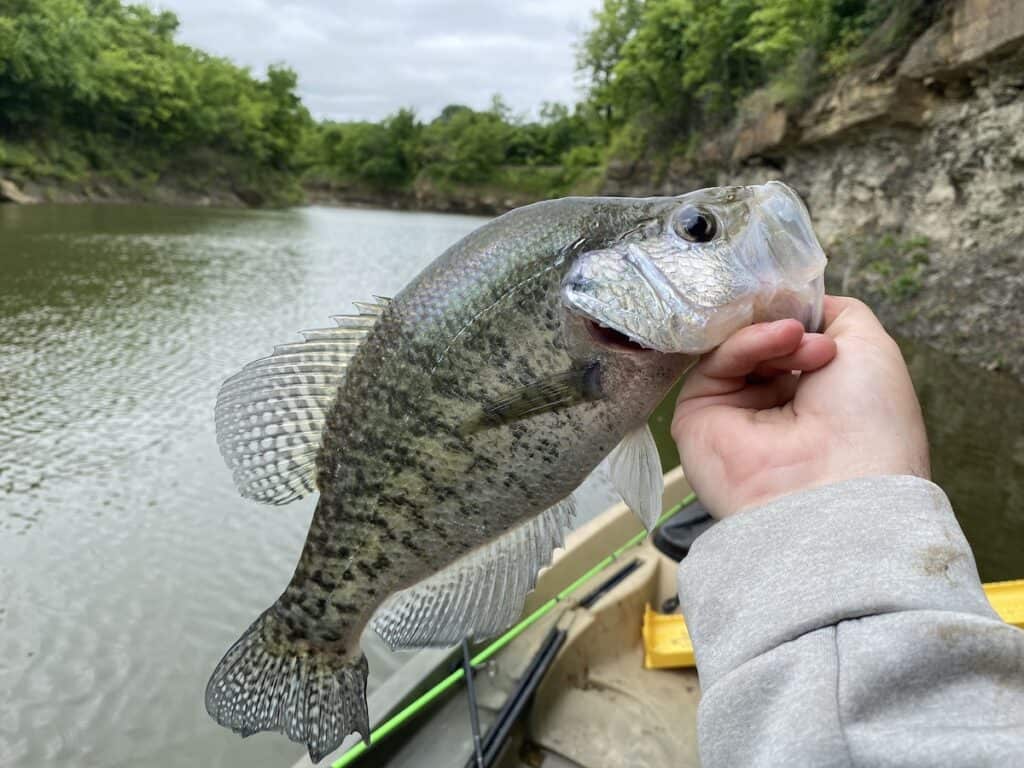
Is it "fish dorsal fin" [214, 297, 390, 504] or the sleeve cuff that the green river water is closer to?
"fish dorsal fin" [214, 297, 390, 504]

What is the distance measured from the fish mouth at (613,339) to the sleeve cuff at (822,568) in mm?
419

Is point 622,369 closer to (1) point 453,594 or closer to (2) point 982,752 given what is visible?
(1) point 453,594

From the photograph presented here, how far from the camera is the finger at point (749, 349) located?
1.44m

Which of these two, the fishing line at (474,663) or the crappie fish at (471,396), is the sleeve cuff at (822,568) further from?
the fishing line at (474,663)

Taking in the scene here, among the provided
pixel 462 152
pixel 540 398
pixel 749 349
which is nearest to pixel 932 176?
pixel 749 349

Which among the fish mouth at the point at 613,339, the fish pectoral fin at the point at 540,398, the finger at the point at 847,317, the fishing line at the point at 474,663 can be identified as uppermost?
the finger at the point at 847,317

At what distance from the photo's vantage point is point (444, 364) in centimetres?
153

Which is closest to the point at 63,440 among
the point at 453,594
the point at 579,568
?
the point at 579,568

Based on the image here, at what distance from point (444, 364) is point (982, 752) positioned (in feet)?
3.55

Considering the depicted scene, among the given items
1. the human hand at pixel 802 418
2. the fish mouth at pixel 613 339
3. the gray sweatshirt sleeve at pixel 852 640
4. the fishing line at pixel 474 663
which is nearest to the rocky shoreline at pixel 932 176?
the fishing line at pixel 474 663

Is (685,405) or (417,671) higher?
(685,405)

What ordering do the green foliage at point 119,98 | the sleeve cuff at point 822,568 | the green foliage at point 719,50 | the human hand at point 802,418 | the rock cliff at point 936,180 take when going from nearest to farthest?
the sleeve cuff at point 822,568 < the human hand at point 802,418 < the rock cliff at point 936,180 < the green foliage at point 719,50 < the green foliage at point 119,98

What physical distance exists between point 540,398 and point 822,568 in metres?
0.63

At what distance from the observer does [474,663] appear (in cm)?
335
